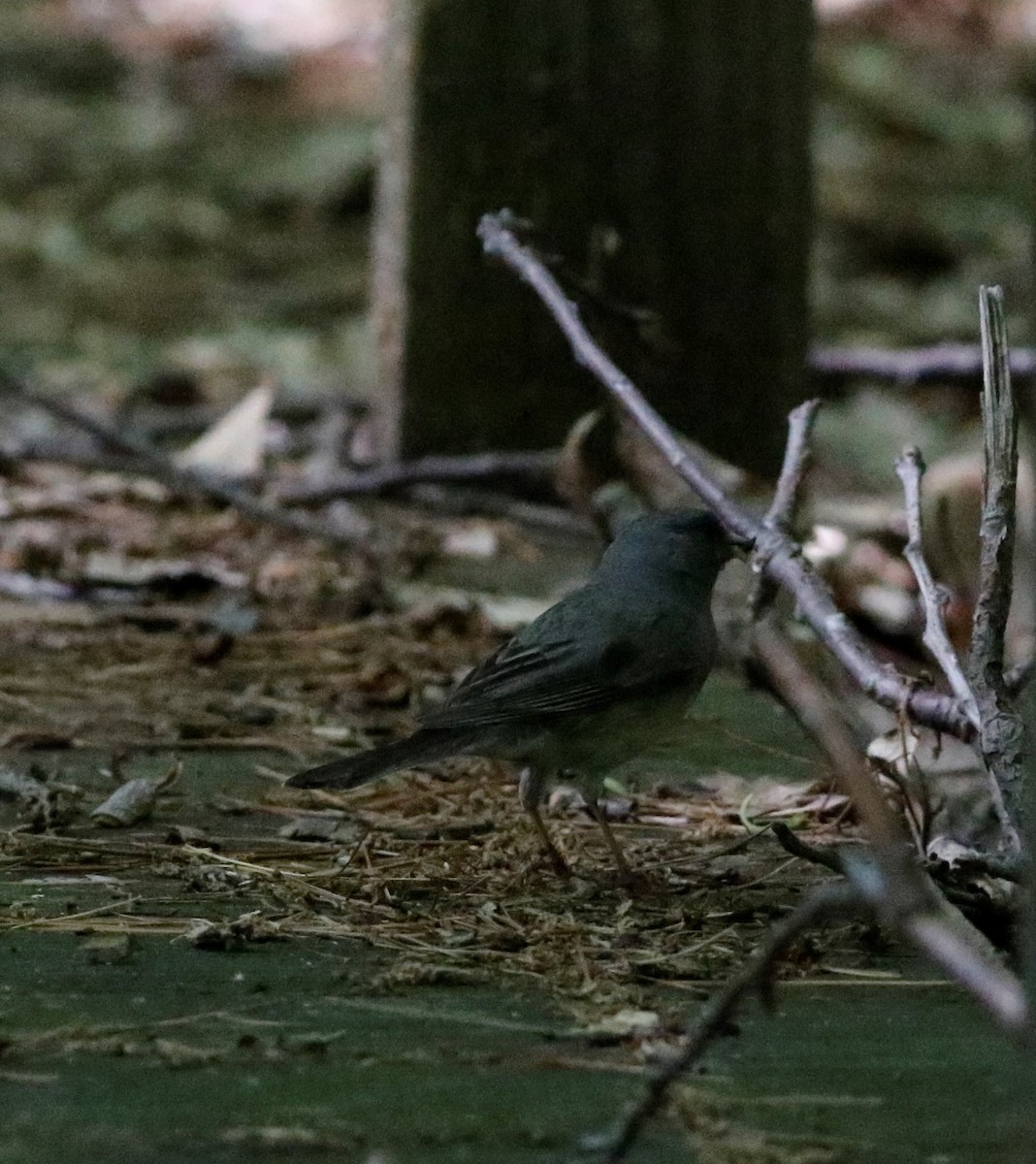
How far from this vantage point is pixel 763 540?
332 cm

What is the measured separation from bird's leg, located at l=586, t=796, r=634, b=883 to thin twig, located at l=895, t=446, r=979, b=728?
1.63 ft

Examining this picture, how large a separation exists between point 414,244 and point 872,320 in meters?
4.47

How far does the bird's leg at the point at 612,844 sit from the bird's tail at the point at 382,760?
0.23 metres

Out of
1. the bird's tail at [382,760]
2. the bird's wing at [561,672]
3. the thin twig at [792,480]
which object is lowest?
the bird's tail at [382,760]

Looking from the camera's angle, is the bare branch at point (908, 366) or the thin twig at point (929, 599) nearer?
the thin twig at point (929, 599)

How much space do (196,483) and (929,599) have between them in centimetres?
247

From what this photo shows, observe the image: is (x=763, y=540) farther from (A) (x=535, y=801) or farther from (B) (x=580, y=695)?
(A) (x=535, y=801)

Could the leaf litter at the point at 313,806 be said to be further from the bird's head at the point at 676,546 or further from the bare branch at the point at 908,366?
the bare branch at the point at 908,366

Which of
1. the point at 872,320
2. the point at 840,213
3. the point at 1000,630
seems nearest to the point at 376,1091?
the point at 1000,630

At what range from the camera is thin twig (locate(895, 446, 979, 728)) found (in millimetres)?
2758

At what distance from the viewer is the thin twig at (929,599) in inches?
109

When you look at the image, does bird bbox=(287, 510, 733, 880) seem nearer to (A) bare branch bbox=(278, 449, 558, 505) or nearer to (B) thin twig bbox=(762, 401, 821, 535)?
(B) thin twig bbox=(762, 401, 821, 535)

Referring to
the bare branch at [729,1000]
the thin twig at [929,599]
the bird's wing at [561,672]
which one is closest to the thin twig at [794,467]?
the thin twig at [929,599]

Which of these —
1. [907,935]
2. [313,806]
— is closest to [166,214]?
[313,806]
